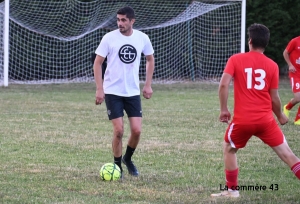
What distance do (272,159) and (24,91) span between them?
10.5 meters

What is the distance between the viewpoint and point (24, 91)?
1781 centimetres

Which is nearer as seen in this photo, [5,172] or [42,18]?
[5,172]

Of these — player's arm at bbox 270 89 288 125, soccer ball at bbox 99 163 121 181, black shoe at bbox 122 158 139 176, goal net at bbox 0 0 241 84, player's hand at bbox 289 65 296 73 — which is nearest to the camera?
player's arm at bbox 270 89 288 125

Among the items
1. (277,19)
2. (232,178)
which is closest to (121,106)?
(232,178)

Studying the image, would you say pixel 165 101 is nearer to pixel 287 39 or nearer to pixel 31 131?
pixel 31 131

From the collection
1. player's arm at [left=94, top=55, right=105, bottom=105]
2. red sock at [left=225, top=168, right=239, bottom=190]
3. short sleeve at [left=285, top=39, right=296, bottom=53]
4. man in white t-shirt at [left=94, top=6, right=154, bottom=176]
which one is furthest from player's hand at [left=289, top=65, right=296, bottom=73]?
red sock at [left=225, top=168, right=239, bottom=190]

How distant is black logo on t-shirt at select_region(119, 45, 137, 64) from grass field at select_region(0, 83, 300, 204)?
130cm

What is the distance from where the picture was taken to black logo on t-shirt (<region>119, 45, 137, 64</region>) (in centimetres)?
727

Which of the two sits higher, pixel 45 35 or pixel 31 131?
pixel 45 35

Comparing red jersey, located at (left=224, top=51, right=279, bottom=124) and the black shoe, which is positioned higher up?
red jersey, located at (left=224, top=51, right=279, bottom=124)

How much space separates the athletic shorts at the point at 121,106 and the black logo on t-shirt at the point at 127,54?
0.42 metres

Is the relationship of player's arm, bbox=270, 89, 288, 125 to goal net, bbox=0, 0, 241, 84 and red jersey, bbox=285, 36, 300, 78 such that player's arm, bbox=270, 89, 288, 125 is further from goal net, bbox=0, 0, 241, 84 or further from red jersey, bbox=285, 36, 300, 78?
goal net, bbox=0, 0, 241, 84

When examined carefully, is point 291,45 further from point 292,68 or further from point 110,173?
point 110,173

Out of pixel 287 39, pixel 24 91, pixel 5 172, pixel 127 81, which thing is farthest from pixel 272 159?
pixel 287 39
